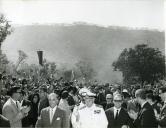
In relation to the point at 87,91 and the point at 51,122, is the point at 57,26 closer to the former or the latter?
the point at 87,91

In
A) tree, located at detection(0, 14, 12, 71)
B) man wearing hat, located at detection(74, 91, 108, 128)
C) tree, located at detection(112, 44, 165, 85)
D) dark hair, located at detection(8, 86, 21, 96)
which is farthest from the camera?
tree, located at detection(112, 44, 165, 85)

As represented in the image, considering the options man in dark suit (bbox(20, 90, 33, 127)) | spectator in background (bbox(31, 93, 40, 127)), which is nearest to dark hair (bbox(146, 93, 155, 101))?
spectator in background (bbox(31, 93, 40, 127))

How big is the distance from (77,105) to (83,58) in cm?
72

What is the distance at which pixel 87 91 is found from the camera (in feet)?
12.2

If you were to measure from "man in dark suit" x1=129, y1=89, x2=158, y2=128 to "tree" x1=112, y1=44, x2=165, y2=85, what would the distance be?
27 cm

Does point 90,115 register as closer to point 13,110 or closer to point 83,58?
point 83,58

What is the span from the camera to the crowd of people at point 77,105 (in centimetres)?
364

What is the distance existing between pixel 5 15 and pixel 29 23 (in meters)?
0.38

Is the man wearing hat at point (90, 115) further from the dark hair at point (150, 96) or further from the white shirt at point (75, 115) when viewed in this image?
the dark hair at point (150, 96)

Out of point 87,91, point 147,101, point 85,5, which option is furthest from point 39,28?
point 147,101

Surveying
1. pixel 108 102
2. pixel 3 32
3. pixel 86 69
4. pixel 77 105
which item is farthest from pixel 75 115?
pixel 3 32

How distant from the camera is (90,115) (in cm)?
358

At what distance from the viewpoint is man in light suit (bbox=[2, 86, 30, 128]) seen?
3.71 metres

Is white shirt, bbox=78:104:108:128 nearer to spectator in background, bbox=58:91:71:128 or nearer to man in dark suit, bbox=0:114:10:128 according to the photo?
spectator in background, bbox=58:91:71:128
